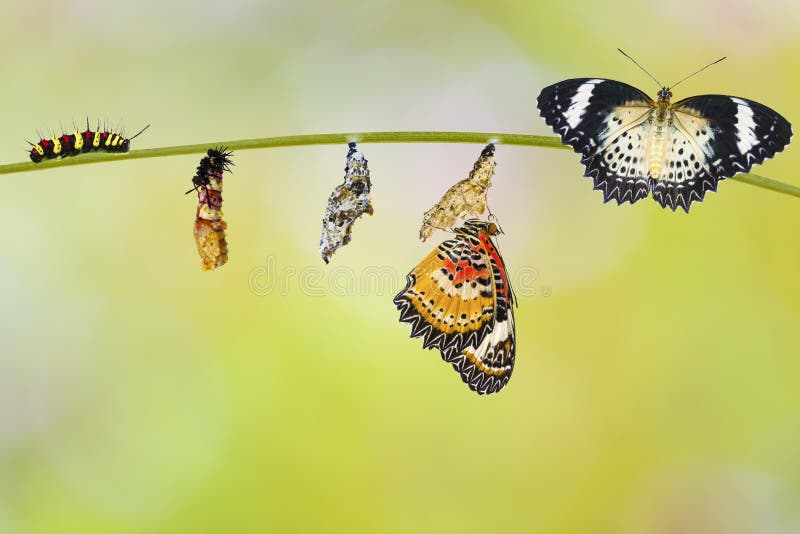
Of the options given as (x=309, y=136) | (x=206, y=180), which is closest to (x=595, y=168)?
(x=309, y=136)

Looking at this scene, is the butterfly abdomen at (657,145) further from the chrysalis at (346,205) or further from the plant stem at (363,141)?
the chrysalis at (346,205)

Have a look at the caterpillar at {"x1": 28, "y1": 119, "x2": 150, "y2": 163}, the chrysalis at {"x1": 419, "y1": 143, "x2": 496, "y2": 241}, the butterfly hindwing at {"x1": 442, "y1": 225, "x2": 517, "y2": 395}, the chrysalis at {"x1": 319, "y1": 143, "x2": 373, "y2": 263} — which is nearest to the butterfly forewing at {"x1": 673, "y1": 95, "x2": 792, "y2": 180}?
the chrysalis at {"x1": 419, "y1": 143, "x2": 496, "y2": 241}

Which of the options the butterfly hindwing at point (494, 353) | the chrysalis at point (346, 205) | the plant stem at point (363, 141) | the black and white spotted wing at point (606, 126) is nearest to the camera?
the plant stem at point (363, 141)

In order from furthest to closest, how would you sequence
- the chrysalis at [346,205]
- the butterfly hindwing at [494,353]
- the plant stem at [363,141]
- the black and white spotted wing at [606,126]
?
the butterfly hindwing at [494,353] → the chrysalis at [346,205] → the black and white spotted wing at [606,126] → the plant stem at [363,141]

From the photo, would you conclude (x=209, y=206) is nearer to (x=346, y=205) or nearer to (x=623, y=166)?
(x=346, y=205)

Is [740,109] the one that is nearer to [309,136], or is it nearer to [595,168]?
[595,168]

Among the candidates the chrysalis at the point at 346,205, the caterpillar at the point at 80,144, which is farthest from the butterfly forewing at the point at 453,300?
the caterpillar at the point at 80,144
